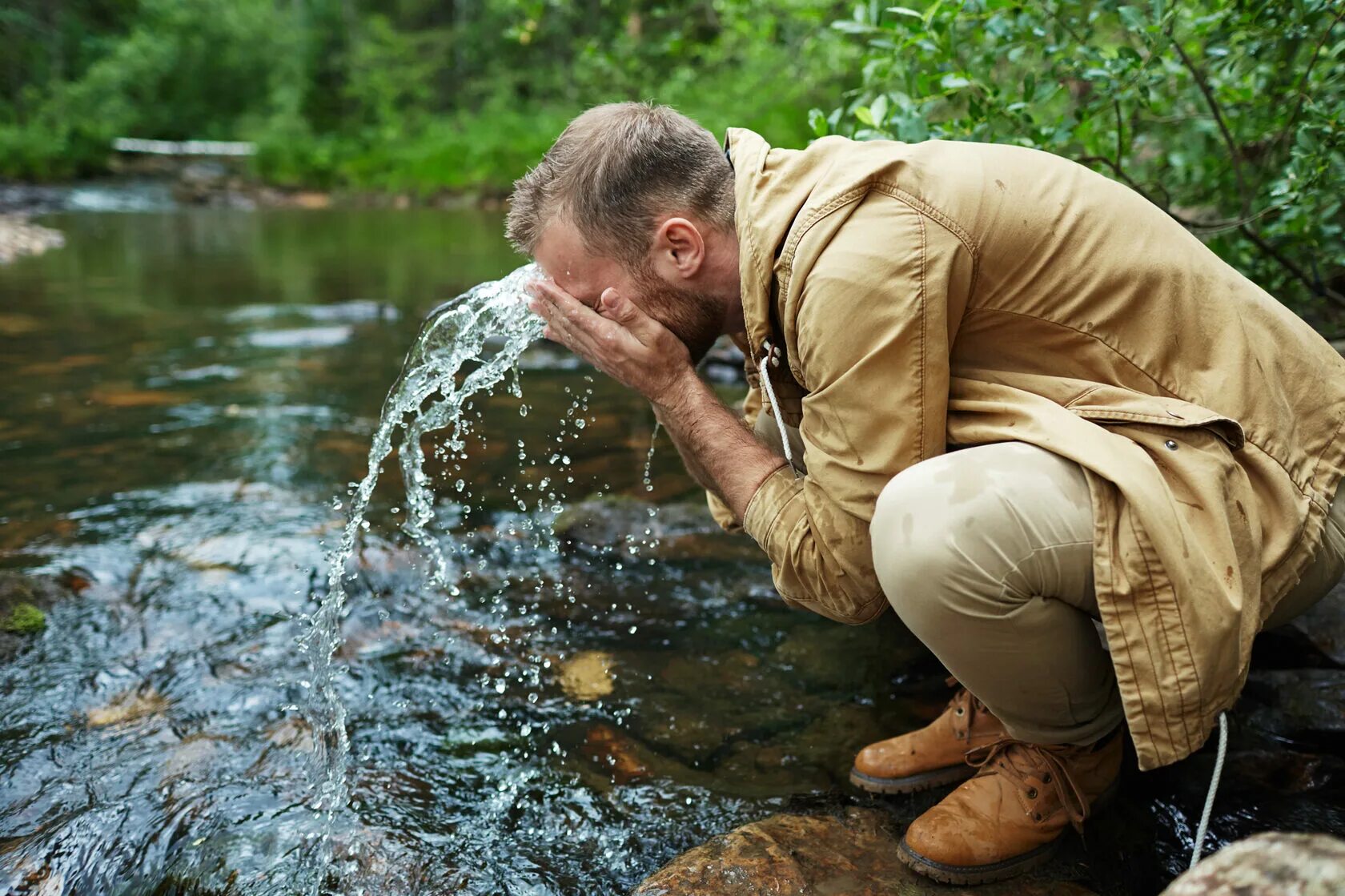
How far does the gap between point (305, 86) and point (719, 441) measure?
109 feet

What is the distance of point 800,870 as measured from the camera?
6.38 ft

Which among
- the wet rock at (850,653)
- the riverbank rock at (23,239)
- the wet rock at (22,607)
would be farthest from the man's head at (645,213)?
the riverbank rock at (23,239)

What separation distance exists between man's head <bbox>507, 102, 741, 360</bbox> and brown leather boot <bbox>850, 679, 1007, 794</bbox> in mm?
997

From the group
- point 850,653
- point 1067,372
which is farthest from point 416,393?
point 1067,372

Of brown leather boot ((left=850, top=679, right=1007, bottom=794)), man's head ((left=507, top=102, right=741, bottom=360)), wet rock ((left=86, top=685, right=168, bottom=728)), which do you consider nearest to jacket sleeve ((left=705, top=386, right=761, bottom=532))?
man's head ((left=507, top=102, right=741, bottom=360))

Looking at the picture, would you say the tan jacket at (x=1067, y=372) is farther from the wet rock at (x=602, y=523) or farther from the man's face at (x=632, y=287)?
the wet rock at (x=602, y=523)

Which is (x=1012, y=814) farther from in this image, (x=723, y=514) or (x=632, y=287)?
(x=632, y=287)

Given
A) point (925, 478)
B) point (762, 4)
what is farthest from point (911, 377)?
point (762, 4)

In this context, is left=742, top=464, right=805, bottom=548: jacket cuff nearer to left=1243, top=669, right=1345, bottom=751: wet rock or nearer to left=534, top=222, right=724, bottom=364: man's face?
left=534, top=222, right=724, bottom=364: man's face

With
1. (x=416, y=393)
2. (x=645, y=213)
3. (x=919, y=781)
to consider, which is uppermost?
(x=645, y=213)

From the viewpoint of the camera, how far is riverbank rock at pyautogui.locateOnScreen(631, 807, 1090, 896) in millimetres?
1904

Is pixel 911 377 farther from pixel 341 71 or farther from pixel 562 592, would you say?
pixel 341 71

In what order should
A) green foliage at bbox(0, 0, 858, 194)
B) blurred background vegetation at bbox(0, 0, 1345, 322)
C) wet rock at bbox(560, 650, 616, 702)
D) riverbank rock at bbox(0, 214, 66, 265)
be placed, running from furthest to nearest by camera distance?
green foliage at bbox(0, 0, 858, 194) < riverbank rock at bbox(0, 214, 66, 265) < blurred background vegetation at bbox(0, 0, 1345, 322) < wet rock at bbox(560, 650, 616, 702)

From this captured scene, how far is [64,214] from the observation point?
17188mm
